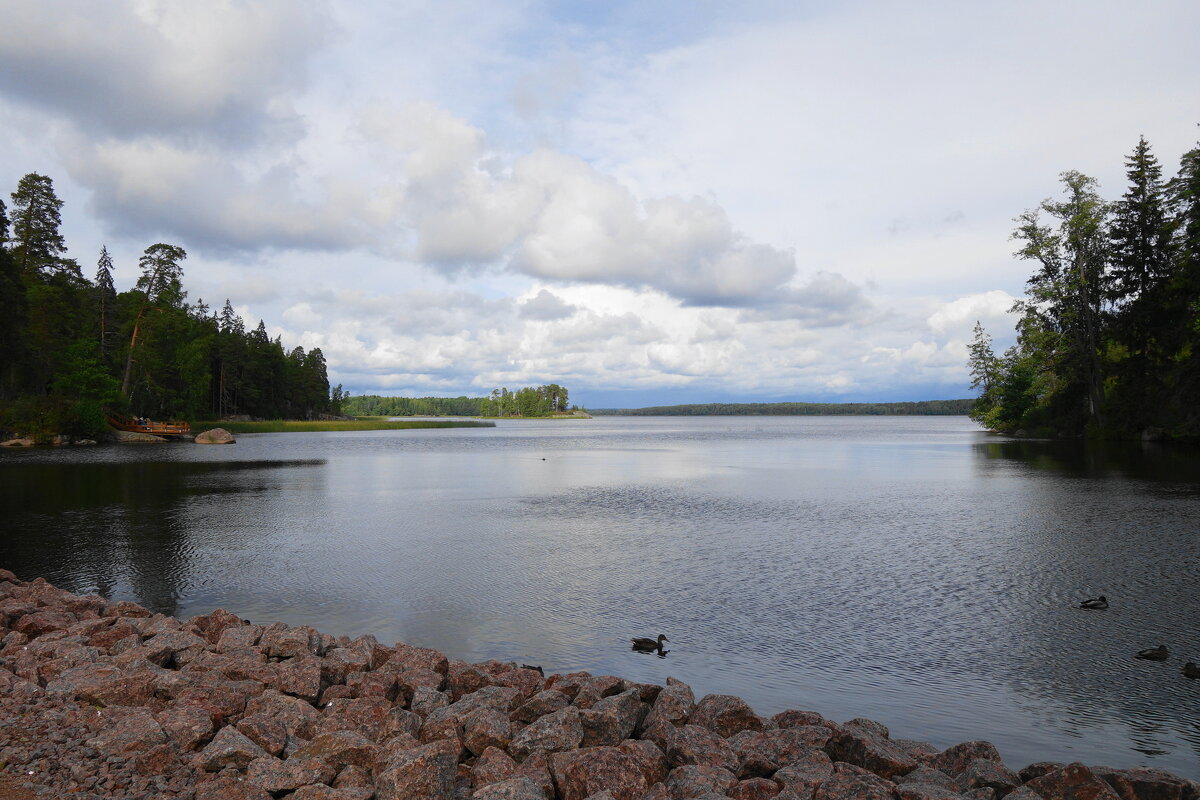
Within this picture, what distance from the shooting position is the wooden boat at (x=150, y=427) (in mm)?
69750

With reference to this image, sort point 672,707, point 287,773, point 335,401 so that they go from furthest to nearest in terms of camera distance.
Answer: point 335,401, point 672,707, point 287,773

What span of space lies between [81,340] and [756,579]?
7844 centimetres

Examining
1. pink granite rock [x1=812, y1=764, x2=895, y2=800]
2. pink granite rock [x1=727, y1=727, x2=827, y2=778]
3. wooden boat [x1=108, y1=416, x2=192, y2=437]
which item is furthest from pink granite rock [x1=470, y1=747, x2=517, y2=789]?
wooden boat [x1=108, y1=416, x2=192, y2=437]

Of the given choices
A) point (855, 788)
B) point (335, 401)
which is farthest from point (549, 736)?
point (335, 401)

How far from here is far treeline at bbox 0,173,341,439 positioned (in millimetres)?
59906

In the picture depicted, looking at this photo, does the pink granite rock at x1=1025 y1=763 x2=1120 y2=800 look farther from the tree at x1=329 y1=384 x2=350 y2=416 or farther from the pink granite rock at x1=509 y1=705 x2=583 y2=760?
the tree at x1=329 y1=384 x2=350 y2=416

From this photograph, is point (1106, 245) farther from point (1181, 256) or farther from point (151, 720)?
point (151, 720)

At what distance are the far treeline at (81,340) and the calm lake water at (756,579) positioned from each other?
35108 mm

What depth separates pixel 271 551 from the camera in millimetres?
17500

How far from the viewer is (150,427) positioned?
73.1 m

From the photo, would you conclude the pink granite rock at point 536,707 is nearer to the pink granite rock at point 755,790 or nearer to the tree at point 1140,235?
the pink granite rock at point 755,790

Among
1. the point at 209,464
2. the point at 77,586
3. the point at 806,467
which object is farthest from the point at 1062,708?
the point at 209,464

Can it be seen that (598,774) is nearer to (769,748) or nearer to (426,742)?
(769,748)

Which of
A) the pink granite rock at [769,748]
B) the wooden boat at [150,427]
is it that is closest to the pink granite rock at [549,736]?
the pink granite rock at [769,748]
